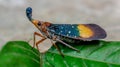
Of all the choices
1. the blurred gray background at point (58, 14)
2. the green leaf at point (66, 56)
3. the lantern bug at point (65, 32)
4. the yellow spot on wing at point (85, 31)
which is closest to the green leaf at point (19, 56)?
the green leaf at point (66, 56)

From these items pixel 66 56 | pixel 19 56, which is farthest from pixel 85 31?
pixel 19 56

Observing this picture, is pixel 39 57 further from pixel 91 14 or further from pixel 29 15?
pixel 91 14

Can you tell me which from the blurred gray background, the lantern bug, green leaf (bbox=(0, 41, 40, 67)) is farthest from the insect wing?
the blurred gray background

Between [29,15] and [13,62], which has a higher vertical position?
[29,15]

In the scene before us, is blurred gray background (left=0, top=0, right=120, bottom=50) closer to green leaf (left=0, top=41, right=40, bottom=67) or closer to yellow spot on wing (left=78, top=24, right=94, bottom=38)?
yellow spot on wing (left=78, top=24, right=94, bottom=38)

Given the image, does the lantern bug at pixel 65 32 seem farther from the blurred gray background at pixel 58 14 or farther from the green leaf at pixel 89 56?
the blurred gray background at pixel 58 14

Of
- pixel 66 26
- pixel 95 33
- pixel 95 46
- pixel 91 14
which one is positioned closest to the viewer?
pixel 95 46

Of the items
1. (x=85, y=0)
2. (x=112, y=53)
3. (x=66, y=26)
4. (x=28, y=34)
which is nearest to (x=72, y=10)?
(x=85, y=0)

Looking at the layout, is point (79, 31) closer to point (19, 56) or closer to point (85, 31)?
point (85, 31)
